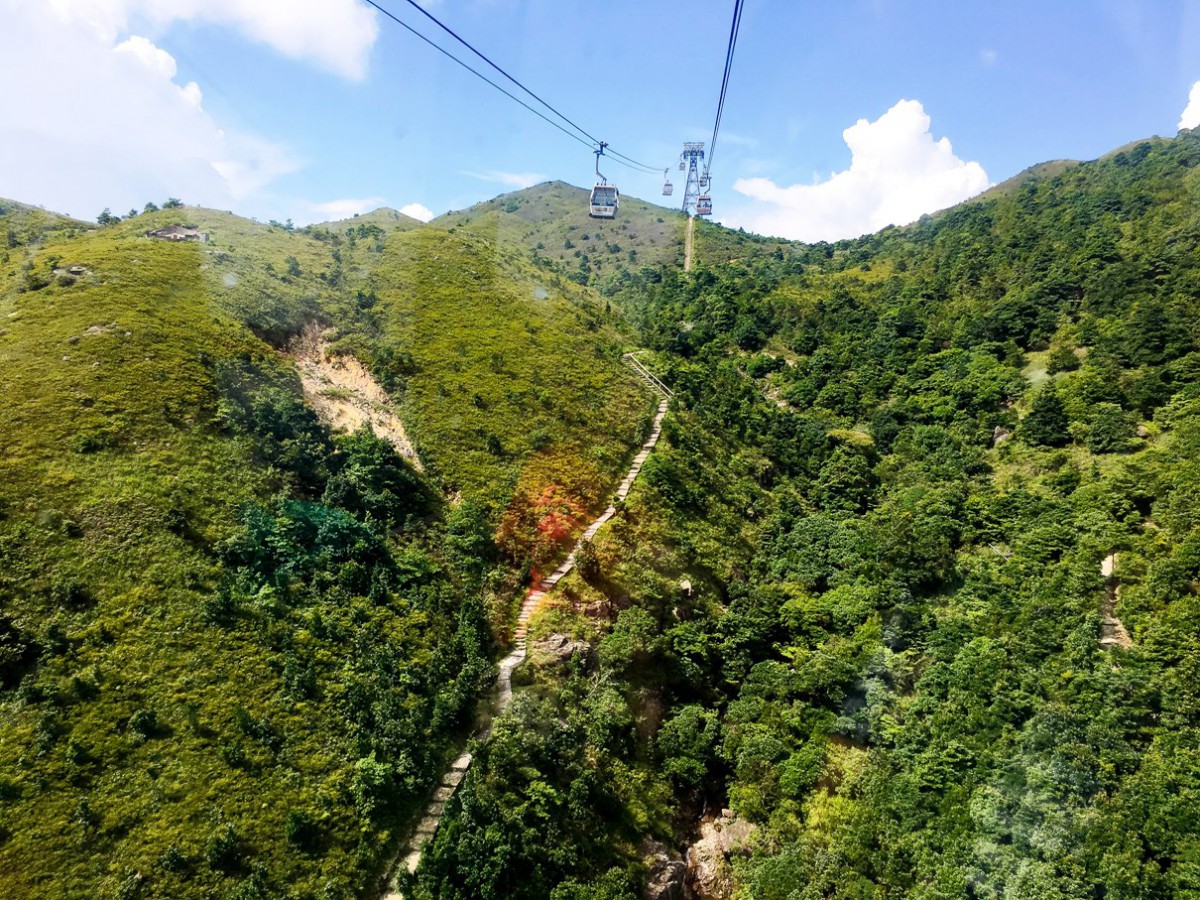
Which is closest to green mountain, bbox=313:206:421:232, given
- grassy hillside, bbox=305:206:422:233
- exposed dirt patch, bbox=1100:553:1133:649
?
grassy hillside, bbox=305:206:422:233

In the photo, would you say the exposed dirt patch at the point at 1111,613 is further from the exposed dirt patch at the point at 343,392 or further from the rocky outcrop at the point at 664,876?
the exposed dirt patch at the point at 343,392

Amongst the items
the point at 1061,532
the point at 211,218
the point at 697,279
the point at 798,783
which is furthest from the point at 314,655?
the point at 697,279

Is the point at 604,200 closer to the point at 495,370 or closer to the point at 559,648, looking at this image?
the point at 495,370

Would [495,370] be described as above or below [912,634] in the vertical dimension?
above

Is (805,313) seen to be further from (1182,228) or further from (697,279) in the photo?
(1182,228)

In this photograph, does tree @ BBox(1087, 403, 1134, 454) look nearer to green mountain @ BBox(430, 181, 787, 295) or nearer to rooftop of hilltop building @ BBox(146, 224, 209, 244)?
green mountain @ BBox(430, 181, 787, 295)

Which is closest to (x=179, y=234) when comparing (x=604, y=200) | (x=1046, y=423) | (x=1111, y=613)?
(x=604, y=200)

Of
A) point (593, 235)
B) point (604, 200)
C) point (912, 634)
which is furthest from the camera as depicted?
point (593, 235)
